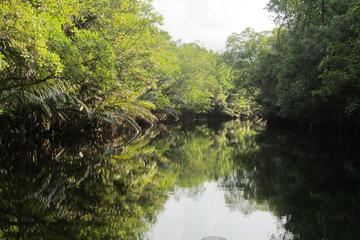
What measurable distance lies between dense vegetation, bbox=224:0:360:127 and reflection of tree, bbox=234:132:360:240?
3.13m

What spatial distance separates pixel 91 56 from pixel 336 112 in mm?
16829

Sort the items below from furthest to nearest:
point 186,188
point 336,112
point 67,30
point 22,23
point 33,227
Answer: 1. point 336,112
2. point 67,30
3. point 186,188
4. point 22,23
5. point 33,227

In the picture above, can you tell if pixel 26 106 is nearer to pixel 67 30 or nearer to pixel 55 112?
pixel 55 112

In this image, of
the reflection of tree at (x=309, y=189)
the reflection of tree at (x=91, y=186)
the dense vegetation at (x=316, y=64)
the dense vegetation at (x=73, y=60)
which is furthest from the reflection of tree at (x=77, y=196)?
the dense vegetation at (x=316, y=64)

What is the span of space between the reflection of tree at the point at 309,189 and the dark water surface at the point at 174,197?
19mm

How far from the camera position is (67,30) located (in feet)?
56.6

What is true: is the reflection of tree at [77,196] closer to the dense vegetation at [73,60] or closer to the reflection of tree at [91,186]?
the reflection of tree at [91,186]

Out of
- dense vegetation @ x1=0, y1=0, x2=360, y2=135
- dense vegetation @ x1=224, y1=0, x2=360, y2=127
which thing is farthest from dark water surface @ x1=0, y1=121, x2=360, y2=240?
dense vegetation @ x1=224, y1=0, x2=360, y2=127

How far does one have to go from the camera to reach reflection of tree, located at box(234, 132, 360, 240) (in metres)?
6.52

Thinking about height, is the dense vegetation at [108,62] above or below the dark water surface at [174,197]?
above

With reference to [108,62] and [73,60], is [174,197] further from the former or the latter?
[108,62]

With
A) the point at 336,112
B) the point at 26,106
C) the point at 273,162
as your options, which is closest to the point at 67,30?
the point at 26,106

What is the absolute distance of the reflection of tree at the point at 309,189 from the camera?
21.4 feet

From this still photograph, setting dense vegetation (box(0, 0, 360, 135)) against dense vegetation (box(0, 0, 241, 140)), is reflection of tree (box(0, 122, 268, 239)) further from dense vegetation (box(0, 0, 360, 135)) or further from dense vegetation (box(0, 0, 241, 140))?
Result: dense vegetation (box(0, 0, 360, 135))
